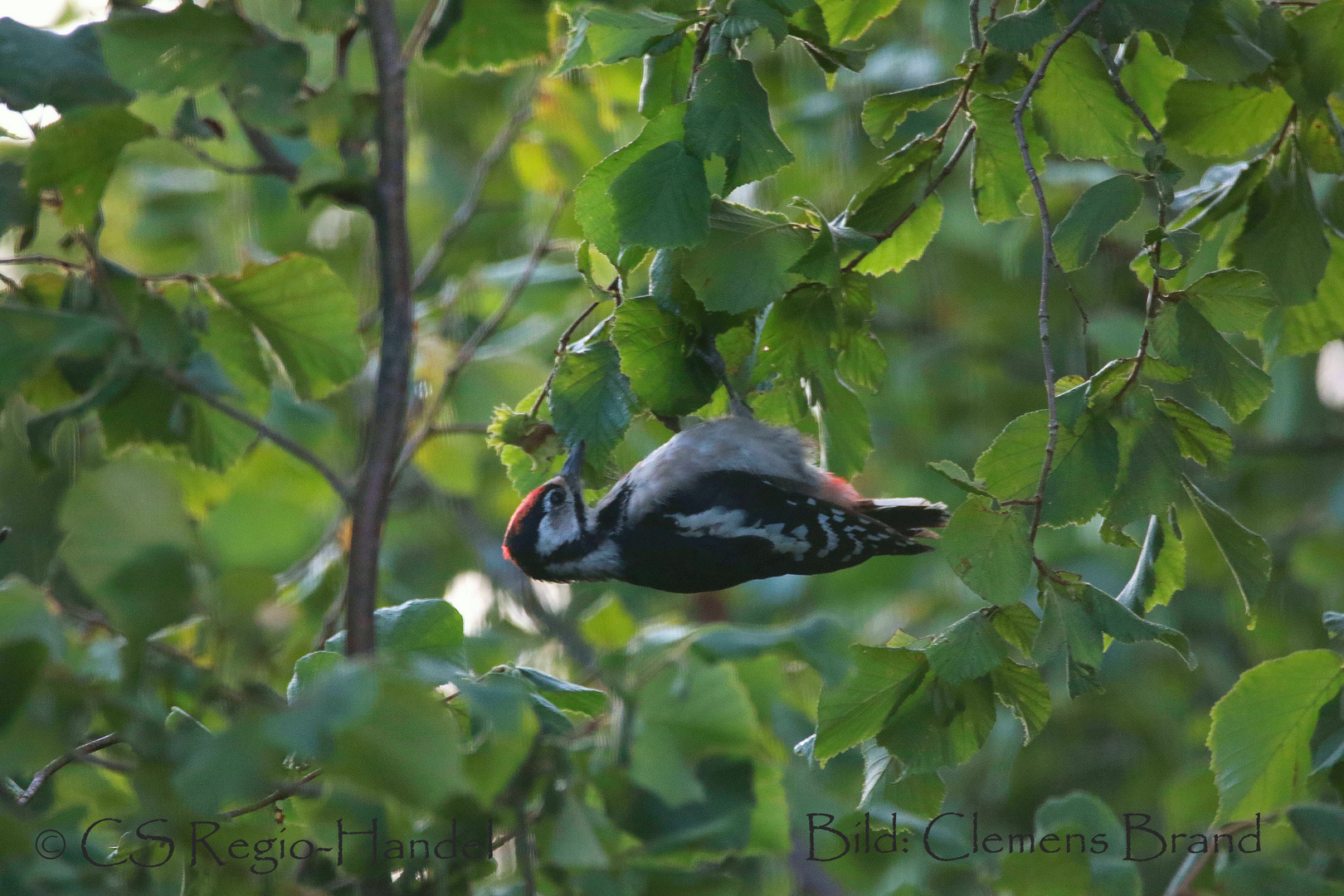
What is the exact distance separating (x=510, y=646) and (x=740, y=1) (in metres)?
3.63

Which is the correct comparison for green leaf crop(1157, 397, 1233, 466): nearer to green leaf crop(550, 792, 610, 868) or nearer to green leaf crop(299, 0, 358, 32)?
green leaf crop(550, 792, 610, 868)

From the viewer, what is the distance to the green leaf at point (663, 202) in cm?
191

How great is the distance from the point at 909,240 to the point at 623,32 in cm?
77

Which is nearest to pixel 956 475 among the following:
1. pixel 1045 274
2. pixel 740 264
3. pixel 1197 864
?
pixel 1045 274

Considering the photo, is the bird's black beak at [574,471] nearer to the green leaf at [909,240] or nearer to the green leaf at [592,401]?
the green leaf at [592,401]

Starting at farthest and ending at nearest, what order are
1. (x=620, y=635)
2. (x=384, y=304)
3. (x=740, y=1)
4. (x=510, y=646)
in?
(x=510, y=646)
(x=620, y=635)
(x=384, y=304)
(x=740, y=1)

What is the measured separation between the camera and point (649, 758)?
145 cm

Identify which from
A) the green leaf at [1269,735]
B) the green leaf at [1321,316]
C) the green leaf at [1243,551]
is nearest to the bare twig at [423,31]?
the green leaf at [1243,551]

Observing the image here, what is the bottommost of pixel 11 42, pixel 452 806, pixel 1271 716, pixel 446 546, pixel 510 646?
pixel 446 546

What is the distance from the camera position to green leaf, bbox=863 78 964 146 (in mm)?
2143

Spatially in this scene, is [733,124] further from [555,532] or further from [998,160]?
[555,532]

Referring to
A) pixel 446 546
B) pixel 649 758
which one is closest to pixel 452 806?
pixel 649 758

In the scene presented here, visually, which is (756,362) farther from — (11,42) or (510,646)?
(510,646)

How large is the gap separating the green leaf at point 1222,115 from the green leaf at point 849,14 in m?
0.64
